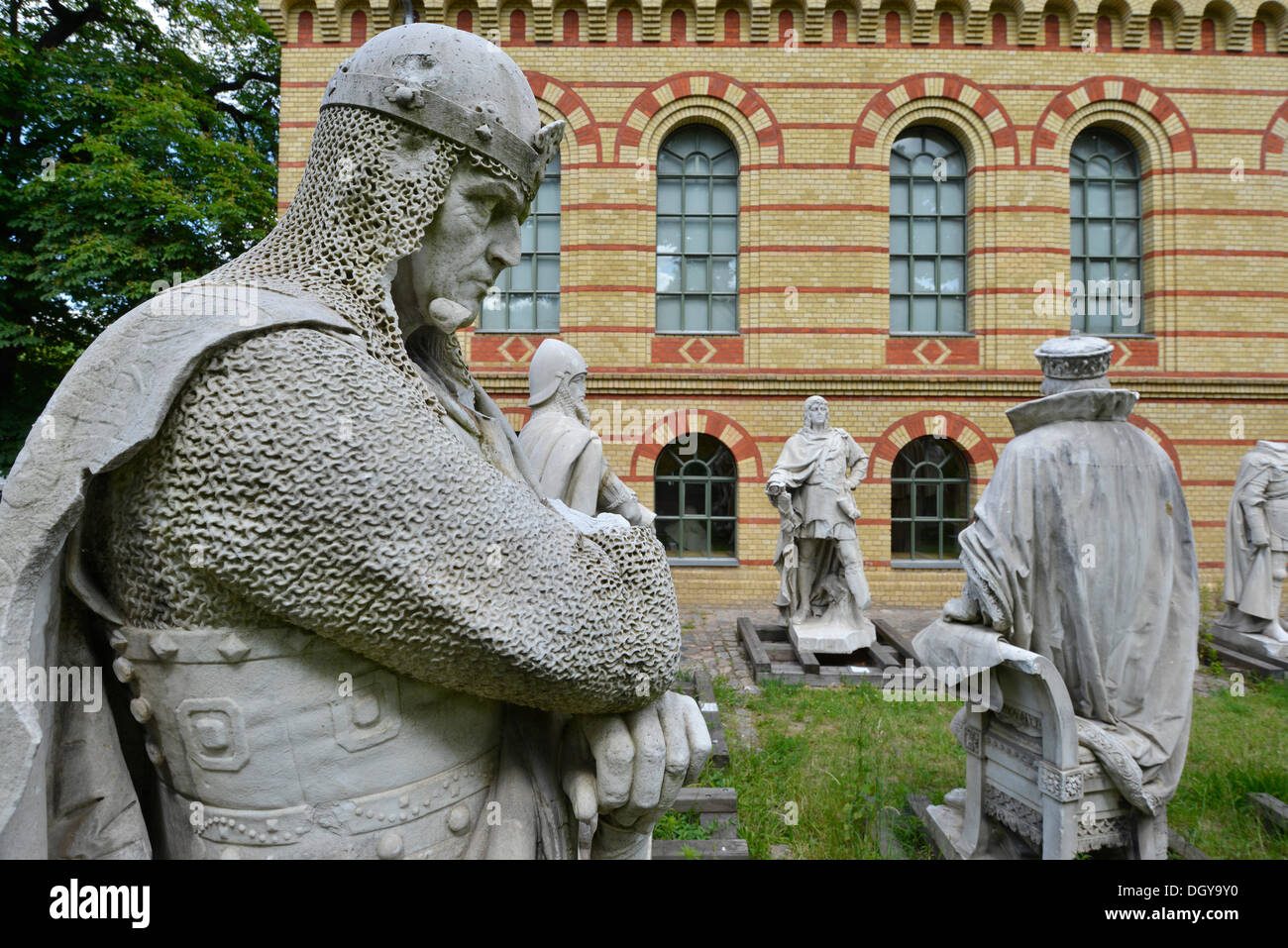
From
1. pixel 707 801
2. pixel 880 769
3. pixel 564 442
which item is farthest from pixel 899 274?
pixel 707 801

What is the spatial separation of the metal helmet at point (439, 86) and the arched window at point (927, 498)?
1178 cm

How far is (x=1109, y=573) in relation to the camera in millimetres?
3252

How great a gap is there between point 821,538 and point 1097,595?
17.6 feet

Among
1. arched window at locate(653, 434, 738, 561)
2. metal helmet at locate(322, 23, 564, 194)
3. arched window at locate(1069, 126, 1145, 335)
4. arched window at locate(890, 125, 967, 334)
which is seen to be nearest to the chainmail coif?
metal helmet at locate(322, 23, 564, 194)

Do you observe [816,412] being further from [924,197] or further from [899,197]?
[924,197]

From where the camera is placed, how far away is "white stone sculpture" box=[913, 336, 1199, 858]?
3.23 m

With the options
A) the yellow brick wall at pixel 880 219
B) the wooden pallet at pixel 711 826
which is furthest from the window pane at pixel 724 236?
the wooden pallet at pixel 711 826

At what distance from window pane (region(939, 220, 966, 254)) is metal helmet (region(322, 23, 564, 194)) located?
12.6 metres

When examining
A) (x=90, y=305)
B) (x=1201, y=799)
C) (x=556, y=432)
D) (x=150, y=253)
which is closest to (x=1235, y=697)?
(x=1201, y=799)

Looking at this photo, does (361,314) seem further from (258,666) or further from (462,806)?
(462,806)

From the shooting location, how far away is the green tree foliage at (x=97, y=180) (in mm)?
11398

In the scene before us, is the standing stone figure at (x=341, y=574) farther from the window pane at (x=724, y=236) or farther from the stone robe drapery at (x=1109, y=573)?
the window pane at (x=724, y=236)

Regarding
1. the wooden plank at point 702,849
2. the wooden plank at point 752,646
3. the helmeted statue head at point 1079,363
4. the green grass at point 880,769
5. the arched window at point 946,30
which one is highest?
the arched window at point 946,30

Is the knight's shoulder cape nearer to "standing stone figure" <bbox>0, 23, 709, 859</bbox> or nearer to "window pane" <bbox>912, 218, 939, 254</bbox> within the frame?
"standing stone figure" <bbox>0, 23, 709, 859</bbox>
